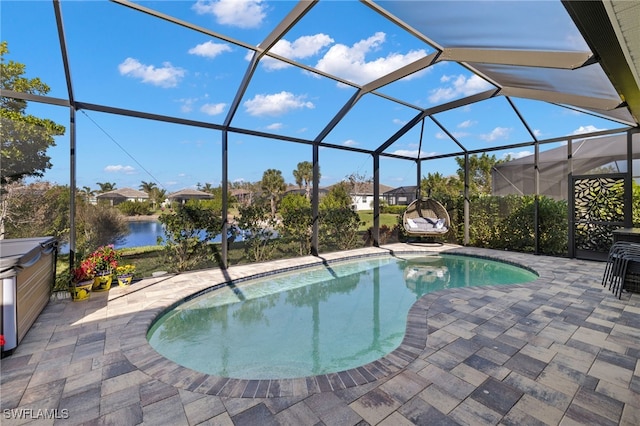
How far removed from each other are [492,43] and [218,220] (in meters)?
6.06

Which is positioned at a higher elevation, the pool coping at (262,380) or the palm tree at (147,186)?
the palm tree at (147,186)

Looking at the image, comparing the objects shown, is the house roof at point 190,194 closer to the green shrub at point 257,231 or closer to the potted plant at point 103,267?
the green shrub at point 257,231

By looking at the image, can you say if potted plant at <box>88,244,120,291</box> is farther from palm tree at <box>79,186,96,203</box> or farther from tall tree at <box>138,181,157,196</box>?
tall tree at <box>138,181,157,196</box>

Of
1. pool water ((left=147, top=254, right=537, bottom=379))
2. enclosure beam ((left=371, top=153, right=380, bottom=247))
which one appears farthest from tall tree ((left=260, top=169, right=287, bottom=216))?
pool water ((left=147, top=254, right=537, bottom=379))

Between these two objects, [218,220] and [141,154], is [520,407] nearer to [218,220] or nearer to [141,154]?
[218,220]

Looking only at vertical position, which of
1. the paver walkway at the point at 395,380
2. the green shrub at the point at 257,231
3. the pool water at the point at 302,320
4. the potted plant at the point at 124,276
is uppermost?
the green shrub at the point at 257,231

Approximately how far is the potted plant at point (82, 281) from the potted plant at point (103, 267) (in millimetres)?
132

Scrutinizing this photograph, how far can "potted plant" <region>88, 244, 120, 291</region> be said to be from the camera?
195 inches

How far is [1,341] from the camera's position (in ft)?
9.13

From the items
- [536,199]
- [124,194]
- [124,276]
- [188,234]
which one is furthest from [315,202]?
[536,199]

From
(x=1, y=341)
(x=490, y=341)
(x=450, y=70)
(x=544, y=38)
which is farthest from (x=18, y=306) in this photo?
(x=450, y=70)

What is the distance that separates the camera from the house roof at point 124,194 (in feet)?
19.3

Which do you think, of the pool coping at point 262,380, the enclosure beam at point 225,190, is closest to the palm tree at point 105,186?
the enclosure beam at point 225,190

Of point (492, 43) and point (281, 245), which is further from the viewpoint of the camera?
point (281, 245)
